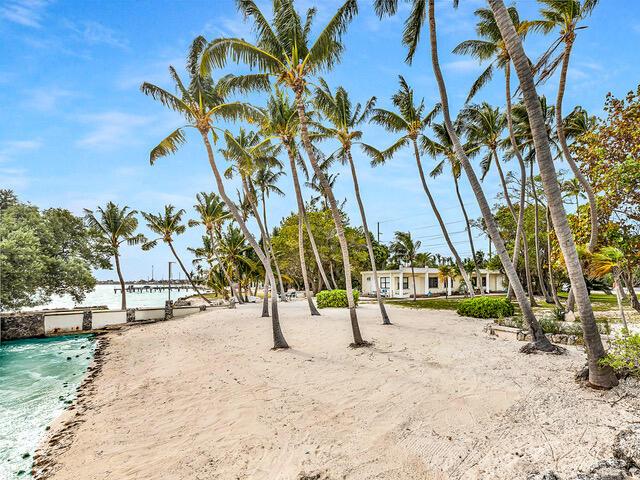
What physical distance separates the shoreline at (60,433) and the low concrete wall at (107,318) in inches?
549

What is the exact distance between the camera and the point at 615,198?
424 inches

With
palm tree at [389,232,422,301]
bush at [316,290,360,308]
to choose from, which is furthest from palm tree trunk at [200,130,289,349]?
palm tree at [389,232,422,301]

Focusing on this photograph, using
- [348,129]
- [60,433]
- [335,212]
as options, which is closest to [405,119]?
[348,129]

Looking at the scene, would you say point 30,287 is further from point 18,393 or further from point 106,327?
point 18,393

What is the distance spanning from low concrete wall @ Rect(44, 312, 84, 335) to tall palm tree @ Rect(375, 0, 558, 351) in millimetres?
22686

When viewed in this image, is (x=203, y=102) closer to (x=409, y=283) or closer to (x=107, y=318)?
(x=107, y=318)

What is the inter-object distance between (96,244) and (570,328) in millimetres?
33179

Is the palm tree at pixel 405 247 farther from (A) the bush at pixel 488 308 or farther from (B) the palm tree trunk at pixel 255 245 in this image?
(B) the palm tree trunk at pixel 255 245

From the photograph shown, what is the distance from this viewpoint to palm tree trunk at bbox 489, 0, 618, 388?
5633 mm

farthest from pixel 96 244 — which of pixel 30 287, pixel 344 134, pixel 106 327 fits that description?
pixel 344 134

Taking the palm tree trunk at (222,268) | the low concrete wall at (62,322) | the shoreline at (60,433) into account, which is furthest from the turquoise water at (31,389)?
the palm tree trunk at (222,268)

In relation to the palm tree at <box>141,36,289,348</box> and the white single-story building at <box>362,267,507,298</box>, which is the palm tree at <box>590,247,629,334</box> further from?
the white single-story building at <box>362,267,507,298</box>

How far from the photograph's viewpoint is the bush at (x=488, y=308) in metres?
16.9

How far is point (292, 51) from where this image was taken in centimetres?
1090
